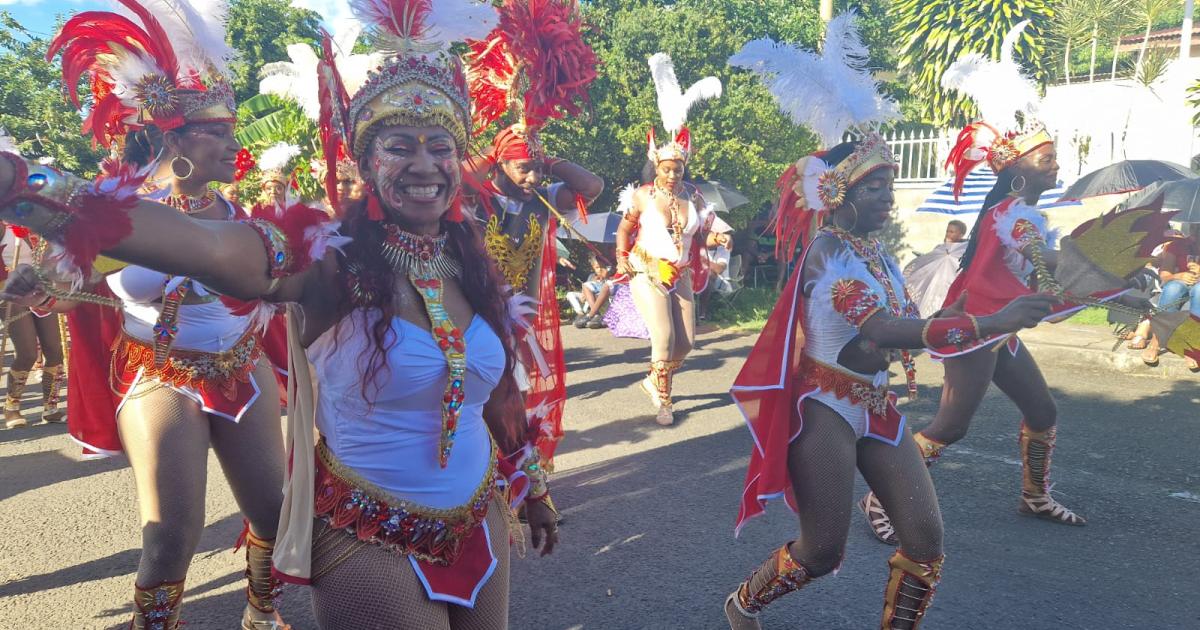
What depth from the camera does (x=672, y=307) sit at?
717 cm

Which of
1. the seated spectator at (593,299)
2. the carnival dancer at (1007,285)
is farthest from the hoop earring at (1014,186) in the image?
the seated spectator at (593,299)

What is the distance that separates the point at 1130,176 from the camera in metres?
11.1

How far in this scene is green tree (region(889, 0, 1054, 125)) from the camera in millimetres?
17500

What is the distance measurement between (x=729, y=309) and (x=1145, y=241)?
11.2 m

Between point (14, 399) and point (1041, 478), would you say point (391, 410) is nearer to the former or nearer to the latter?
point (1041, 478)

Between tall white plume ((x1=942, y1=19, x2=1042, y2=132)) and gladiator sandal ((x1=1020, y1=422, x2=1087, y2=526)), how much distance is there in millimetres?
1874

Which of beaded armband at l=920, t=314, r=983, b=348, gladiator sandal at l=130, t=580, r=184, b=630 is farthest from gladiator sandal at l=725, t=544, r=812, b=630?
gladiator sandal at l=130, t=580, r=184, b=630

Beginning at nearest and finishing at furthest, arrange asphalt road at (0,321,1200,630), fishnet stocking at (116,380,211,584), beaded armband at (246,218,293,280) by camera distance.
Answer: beaded armband at (246,218,293,280) < fishnet stocking at (116,380,211,584) < asphalt road at (0,321,1200,630)

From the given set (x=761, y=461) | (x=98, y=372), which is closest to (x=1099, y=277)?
(x=761, y=461)

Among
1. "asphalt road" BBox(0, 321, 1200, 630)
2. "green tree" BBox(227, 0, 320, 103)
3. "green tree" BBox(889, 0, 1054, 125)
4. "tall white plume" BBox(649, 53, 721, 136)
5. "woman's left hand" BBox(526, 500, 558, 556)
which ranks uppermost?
"green tree" BBox(227, 0, 320, 103)

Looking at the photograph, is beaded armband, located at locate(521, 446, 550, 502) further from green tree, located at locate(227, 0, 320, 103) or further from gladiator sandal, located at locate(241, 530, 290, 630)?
green tree, located at locate(227, 0, 320, 103)

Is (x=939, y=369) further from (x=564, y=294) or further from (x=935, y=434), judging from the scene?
(x=564, y=294)

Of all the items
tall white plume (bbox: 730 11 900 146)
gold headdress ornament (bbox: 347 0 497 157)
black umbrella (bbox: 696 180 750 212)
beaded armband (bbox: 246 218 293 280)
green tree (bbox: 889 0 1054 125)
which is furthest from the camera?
green tree (bbox: 889 0 1054 125)

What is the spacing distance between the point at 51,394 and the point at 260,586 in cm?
605
